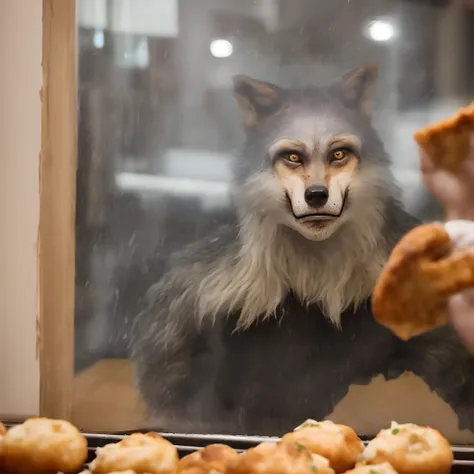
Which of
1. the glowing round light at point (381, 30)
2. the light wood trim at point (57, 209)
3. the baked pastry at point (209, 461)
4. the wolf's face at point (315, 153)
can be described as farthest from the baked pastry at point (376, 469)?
the glowing round light at point (381, 30)

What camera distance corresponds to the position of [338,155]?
3.37 feet

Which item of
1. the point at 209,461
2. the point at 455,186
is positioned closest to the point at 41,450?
the point at 209,461

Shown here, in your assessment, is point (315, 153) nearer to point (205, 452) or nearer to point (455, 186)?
point (455, 186)

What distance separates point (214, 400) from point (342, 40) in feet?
2.21

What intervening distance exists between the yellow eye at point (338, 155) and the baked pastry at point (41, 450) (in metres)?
0.61

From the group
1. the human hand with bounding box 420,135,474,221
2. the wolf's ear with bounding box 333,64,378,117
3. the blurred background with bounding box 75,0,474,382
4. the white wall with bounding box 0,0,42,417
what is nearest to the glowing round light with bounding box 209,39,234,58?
the blurred background with bounding box 75,0,474,382

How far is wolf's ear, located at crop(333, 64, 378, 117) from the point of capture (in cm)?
103

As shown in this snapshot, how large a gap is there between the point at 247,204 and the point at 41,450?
1.70 ft

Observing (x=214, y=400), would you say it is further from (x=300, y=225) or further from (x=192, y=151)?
(x=192, y=151)

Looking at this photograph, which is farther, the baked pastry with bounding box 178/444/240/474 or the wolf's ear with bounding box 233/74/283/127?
the wolf's ear with bounding box 233/74/283/127

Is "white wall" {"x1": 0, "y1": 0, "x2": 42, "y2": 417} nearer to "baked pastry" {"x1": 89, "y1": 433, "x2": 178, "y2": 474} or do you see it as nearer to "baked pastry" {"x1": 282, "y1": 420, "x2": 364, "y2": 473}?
"baked pastry" {"x1": 89, "y1": 433, "x2": 178, "y2": 474}

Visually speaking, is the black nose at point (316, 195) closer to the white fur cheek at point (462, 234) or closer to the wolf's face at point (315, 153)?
the wolf's face at point (315, 153)

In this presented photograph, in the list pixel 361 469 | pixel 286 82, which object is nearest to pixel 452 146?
pixel 361 469

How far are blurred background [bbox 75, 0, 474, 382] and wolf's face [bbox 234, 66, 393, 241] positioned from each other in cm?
3
